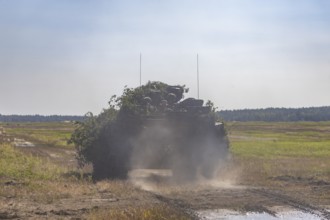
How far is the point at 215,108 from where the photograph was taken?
2756 centimetres

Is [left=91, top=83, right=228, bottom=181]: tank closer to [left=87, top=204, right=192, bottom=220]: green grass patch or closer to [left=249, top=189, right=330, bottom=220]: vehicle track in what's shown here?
[left=249, top=189, right=330, bottom=220]: vehicle track

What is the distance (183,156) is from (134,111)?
3565 mm

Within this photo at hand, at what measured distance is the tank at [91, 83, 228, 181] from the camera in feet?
83.1

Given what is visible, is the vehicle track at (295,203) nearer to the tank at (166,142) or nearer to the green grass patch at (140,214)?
the tank at (166,142)

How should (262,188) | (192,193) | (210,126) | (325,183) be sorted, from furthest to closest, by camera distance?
(210,126), (325,183), (262,188), (192,193)

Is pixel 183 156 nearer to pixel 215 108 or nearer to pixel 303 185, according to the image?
pixel 215 108

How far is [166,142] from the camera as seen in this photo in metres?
25.6

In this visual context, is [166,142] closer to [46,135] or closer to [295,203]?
[295,203]

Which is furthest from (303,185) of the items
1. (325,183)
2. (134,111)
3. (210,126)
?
(134,111)

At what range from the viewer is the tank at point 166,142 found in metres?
25.3

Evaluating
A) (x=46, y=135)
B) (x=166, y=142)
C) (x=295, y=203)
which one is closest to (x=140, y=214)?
(x=295, y=203)

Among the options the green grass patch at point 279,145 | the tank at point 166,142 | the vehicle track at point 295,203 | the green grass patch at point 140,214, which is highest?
the tank at point 166,142

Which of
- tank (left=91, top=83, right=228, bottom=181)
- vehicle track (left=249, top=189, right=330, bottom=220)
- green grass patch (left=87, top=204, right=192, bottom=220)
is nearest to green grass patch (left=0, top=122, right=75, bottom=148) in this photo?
tank (left=91, top=83, right=228, bottom=181)

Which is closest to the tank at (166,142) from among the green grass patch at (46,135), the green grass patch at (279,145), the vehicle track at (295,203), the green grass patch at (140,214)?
the green grass patch at (279,145)
